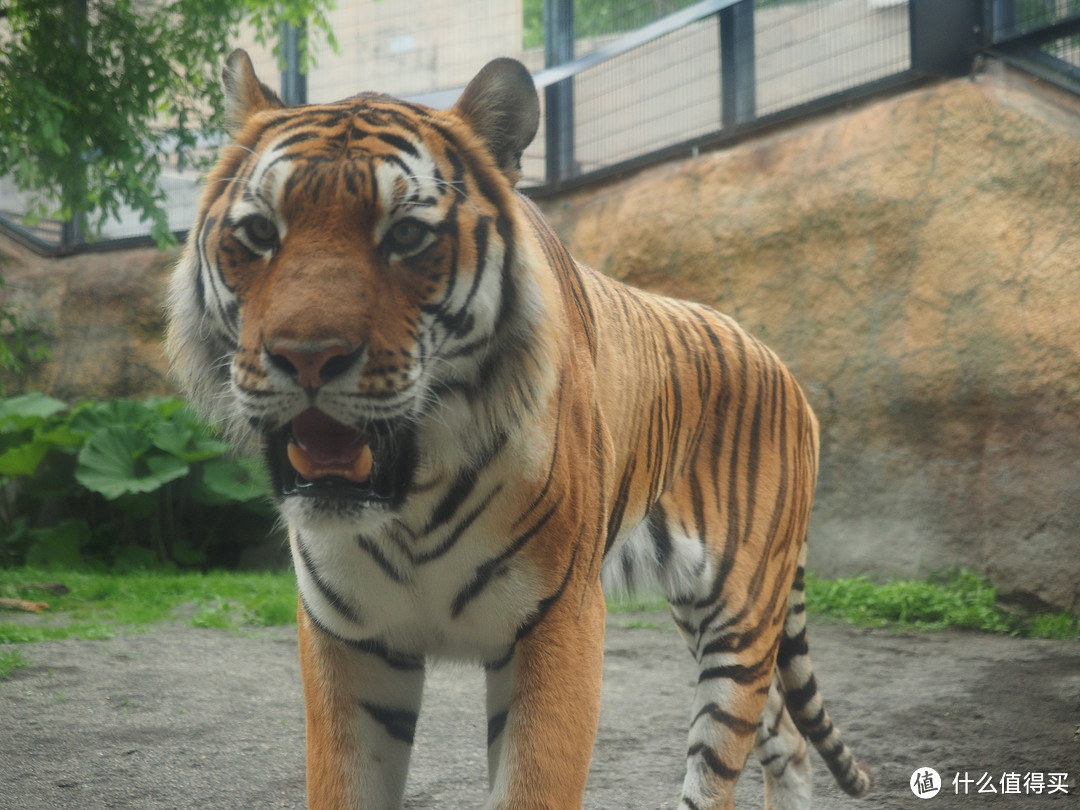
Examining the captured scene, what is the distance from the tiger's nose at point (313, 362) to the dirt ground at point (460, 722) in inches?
42.8

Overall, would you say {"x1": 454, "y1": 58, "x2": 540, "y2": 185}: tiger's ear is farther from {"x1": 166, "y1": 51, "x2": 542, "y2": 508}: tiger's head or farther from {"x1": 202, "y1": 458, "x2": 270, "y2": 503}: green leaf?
{"x1": 202, "y1": 458, "x2": 270, "y2": 503}: green leaf

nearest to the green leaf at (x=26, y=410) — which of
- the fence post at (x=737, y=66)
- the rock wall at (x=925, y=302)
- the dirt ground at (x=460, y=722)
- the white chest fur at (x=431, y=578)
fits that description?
the dirt ground at (x=460, y=722)

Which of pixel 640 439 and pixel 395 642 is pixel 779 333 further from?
pixel 395 642

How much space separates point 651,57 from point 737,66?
812 mm

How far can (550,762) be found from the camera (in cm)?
177

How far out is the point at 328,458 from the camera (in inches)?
61.9

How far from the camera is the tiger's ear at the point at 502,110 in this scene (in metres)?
1.80

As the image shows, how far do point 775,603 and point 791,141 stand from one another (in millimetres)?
4100

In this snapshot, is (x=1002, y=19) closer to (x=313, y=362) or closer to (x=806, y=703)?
(x=806, y=703)

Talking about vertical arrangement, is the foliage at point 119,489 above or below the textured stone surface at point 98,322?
below

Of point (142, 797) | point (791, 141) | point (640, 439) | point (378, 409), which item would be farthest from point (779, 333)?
point (378, 409)

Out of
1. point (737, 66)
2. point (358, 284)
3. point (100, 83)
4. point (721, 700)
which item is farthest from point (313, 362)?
point (737, 66)

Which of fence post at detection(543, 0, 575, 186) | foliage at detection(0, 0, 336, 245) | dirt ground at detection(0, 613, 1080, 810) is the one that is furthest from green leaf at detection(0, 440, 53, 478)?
fence post at detection(543, 0, 575, 186)

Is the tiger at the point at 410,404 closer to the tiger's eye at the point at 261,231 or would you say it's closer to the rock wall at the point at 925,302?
the tiger's eye at the point at 261,231
